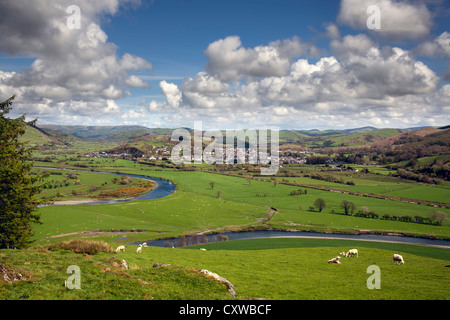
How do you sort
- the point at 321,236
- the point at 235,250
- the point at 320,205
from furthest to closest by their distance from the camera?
1. the point at 320,205
2. the point at 321,236
3. the point at 235,250

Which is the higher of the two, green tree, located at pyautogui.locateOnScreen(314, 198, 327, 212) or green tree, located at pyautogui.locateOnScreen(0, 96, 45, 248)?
green tree, located at pyautogui.locateOnScreen(0, 96, 45, 248)

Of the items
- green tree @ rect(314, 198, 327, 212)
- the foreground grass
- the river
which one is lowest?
the river

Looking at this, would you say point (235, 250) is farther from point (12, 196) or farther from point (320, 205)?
point (320, 205)

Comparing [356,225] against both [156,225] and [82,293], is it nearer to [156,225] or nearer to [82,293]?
[156,225]

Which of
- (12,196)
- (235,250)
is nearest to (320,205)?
(235,250)

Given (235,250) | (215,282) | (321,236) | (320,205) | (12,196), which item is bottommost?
(321,236)

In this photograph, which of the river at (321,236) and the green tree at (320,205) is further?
the green tree at (320,205)

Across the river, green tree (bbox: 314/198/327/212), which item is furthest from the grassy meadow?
the river

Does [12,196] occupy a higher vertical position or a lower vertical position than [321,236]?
higher

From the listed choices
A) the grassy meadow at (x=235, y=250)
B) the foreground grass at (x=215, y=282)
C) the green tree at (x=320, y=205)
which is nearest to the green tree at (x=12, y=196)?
the grassy meadow at (x=235, y=250)

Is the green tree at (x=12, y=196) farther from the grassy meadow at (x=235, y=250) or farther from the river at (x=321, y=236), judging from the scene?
the river at (x=321, y=236)

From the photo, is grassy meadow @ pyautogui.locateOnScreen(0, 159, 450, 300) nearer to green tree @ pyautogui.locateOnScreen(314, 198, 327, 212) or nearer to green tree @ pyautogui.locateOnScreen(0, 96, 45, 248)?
green tree @ pyautogui.locateOnScreen(314, 198, 327, 212)
